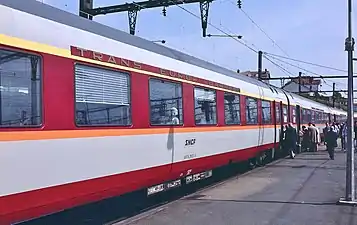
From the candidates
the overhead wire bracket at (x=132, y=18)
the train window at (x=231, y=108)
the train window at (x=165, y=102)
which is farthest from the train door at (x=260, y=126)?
the train window at (x=165, y=102)

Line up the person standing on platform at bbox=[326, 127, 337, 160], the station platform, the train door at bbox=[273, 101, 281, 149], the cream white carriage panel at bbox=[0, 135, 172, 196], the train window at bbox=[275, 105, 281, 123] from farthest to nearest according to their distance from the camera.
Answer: the person standing on platform at bbox=[326, 127, 337, 160]
the train window at bbox=[275, 105, 281, 123]
the train door at bbox=[273, 101, 281, 149]
the station platform
the cream white carriage panel at bbox=[0, 135, 172, 196]

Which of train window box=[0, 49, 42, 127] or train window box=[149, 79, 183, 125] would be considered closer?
train window box=[0, 49, 42, 127]

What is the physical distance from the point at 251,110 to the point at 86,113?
11.2 m

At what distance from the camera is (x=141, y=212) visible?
1102 centimetres

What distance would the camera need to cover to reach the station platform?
9883 mm

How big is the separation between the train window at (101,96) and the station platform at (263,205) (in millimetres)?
2066

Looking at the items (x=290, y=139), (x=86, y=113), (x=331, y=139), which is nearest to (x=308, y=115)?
(x=290, y=139)

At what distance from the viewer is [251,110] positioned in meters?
18.5

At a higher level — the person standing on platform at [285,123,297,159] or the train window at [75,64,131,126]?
the train window at [75,64,131,126]

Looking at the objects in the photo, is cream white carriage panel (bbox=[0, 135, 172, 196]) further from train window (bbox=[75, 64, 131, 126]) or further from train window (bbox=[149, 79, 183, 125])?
train window (bbox=[149, 79, 183, 125])

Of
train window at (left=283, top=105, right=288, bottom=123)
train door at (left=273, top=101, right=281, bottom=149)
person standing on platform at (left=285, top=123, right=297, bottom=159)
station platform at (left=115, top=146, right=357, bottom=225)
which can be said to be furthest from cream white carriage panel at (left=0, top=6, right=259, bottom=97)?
train window at (left=283, top=105, right=288, bottom=123)

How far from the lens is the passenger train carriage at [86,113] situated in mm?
6512

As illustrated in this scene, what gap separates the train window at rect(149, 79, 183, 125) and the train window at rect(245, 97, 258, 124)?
6.39m

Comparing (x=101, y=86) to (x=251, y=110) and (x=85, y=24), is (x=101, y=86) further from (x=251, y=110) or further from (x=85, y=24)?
(x=251, y=110)
